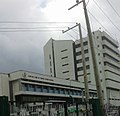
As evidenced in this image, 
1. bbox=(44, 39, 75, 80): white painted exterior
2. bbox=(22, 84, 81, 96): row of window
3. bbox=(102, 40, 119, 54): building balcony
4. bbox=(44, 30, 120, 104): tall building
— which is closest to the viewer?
bbox=(22, 84, 81, 96): row of window

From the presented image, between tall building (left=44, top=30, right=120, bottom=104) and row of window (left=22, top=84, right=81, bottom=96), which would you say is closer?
row of window (left=22, top=84, right=81, bottom=96)

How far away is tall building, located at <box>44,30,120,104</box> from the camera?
4547 inches

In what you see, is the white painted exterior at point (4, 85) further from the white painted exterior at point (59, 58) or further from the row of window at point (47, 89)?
the white painted exterior at point (59, 58)

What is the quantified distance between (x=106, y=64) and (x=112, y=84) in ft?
27.0

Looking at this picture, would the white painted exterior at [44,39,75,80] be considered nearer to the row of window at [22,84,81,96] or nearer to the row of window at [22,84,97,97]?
the row of window at [22,84,97,97]

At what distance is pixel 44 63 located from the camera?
Answer: 443 ft

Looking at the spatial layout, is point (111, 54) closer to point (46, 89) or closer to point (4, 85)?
point (46, 89)

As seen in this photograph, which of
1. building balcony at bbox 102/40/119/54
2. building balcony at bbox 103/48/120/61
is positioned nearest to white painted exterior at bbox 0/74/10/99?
building balcony at bbox 103/48/120/61

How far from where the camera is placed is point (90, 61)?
11556 cm

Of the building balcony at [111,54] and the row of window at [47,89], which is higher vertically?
the building balcony at [111,54]

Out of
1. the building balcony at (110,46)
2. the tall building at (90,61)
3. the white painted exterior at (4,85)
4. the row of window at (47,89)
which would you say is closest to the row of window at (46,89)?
the row of window at (47,89)

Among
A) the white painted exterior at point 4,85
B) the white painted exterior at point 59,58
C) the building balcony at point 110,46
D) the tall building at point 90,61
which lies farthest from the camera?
the white painted exterior at point 59,58

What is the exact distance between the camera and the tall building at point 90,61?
379 ft

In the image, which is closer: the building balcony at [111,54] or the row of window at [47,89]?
the row of window at [47,89]
